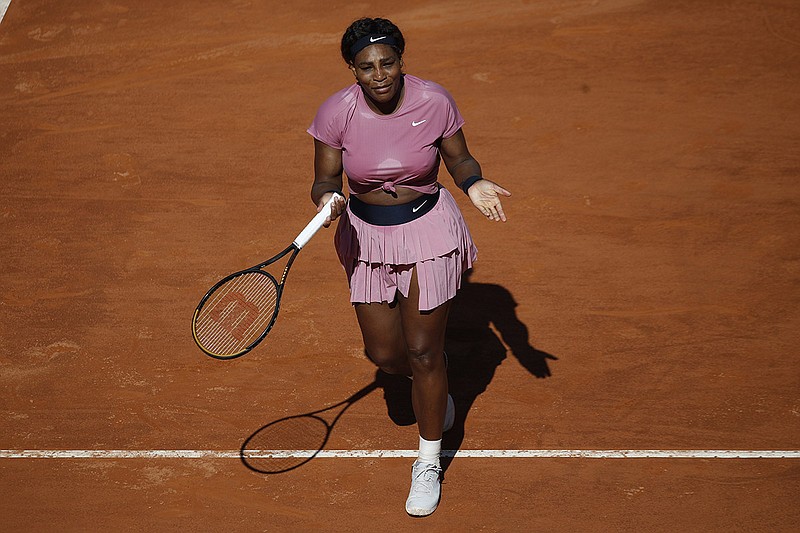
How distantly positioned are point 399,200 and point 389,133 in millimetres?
382

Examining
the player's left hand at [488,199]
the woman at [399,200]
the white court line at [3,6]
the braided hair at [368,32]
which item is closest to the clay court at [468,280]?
the white court line at [3,6]

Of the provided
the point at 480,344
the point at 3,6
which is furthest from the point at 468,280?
the point at 3,6

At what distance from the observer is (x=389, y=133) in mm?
5574

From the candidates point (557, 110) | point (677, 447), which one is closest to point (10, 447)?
point (677, 447)

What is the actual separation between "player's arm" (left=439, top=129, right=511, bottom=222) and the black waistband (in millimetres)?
207

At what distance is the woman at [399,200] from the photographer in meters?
5.48

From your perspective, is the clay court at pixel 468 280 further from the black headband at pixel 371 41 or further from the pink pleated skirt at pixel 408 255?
the black headband at pixel 371 41

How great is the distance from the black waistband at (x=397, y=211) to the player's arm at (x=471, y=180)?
0.68 feet

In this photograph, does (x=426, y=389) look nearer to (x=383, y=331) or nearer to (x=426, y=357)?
(x=426, y=357)

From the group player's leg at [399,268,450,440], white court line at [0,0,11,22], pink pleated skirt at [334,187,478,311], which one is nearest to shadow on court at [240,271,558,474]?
player's leg at [399,268,450,440]

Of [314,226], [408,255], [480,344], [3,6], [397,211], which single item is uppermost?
[314,226]

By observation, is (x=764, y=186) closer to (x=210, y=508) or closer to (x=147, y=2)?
(x=210, y=508)

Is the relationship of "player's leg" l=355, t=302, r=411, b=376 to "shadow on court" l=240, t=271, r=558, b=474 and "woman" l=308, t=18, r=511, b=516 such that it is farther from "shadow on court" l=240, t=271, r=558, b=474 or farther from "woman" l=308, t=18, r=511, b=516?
"shadow on court" l=240, t=271, r=558, b=474

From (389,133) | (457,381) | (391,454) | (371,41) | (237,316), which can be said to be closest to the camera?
(371,41)
